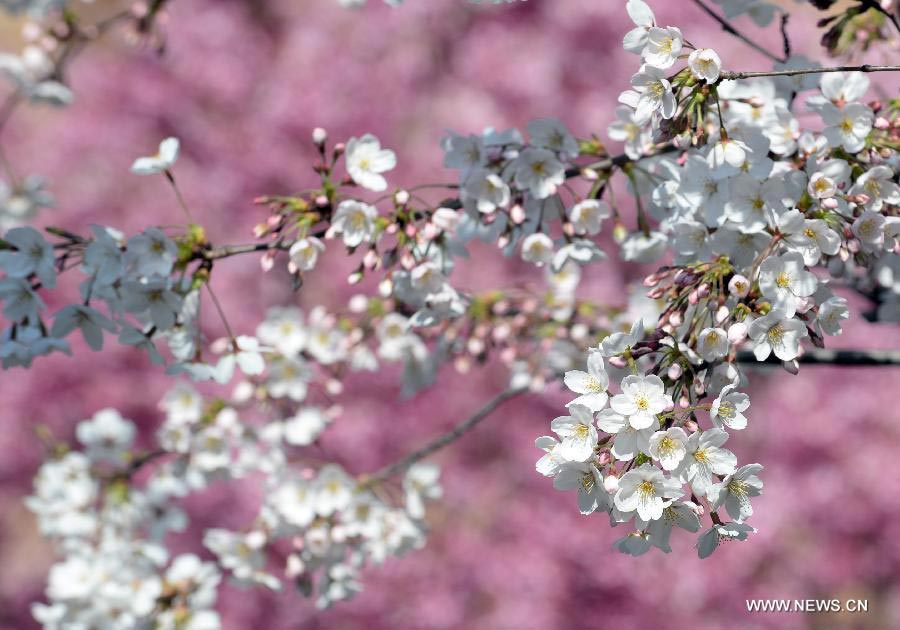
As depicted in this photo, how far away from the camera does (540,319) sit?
186 centimetres

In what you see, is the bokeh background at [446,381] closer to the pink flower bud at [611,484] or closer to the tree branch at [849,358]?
the tree branch at [849,358]

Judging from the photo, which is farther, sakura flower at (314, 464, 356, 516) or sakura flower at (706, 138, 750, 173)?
sakura flower at (314, 464, 356, 516)

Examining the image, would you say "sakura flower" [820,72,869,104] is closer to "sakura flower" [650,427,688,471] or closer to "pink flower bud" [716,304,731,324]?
"pink flower bud" [716,304,731,324]

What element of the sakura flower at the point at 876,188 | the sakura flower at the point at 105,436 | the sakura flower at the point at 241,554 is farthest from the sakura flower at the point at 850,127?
the sakura flower at the point at 105,436

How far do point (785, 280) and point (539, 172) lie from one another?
0.43 meters

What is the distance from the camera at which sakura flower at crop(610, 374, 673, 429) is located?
931 mm

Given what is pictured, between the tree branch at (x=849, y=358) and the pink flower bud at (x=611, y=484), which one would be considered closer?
the pink flower bud at (x=611, y=484)

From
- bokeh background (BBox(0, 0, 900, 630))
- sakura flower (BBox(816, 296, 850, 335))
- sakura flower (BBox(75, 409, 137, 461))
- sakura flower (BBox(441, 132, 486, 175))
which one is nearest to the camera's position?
sakura flower (BBox(816, 296, 850, 335))

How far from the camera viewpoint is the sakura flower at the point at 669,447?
0.93 metres

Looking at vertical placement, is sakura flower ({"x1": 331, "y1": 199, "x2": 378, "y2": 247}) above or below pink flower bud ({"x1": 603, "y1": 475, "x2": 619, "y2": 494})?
above

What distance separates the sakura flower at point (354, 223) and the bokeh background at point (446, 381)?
236 centimetres

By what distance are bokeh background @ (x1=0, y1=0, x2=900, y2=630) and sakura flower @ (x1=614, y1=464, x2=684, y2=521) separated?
257 cm

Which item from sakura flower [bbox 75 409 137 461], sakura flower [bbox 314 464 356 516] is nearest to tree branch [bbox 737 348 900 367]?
A: sakura flower [bbox 314 464 356 516]

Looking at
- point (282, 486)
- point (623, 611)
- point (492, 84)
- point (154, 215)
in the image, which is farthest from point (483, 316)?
point (154, 215)
